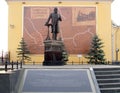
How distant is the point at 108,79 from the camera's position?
15.3 metres

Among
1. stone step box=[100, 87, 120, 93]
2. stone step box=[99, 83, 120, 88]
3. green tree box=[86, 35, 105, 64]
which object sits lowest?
stone step box=[100, 87, 120, 93]

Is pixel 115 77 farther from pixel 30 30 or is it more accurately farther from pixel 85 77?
pixel 30 30

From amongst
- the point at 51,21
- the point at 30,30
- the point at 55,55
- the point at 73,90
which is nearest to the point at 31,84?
the point at 73,90

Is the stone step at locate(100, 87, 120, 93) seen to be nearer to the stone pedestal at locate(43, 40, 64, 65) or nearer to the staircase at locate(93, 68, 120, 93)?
the staircase at locate(93, 68, 120, 93)

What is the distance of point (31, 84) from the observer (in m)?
14.2

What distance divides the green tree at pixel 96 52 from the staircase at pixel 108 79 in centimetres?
2351

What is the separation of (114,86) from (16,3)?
29.9 metres

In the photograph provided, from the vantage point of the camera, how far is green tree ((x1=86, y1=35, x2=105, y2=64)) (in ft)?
133

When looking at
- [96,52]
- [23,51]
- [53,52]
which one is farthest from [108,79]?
[23,51]

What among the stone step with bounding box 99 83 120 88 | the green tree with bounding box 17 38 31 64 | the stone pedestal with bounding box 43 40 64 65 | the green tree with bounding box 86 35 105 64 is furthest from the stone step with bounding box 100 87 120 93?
the green tree with bounding box 17 38 31 64

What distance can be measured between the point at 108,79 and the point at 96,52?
83.9ft

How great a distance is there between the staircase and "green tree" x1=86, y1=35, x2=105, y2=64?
23512 mm

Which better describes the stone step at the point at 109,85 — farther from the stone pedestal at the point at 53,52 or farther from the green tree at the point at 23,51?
the green tree at the point at 23,51

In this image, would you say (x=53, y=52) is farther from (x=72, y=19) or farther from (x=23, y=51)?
(x=72, y=19)
